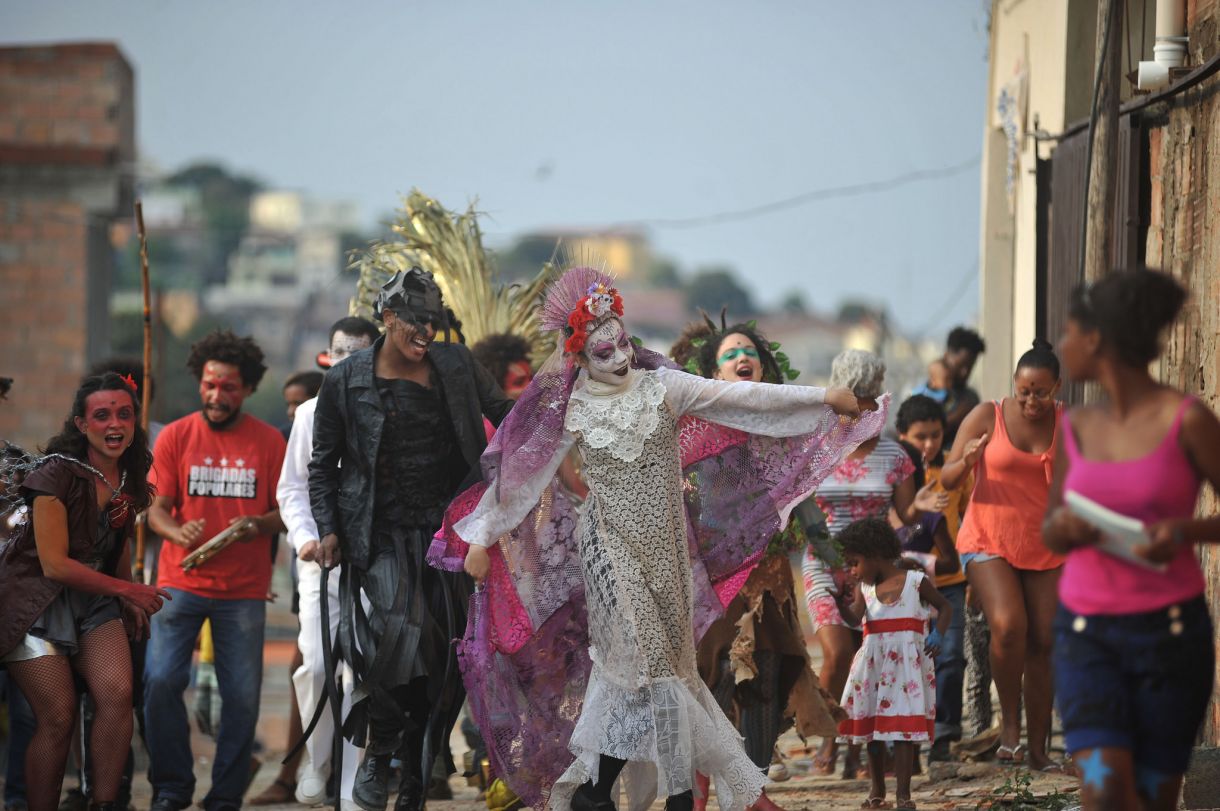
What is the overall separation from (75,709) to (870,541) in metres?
3.85

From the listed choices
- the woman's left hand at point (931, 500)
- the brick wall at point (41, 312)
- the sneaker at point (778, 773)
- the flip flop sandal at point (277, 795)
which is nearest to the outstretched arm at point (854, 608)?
the woman's left hand at point (931, 500)

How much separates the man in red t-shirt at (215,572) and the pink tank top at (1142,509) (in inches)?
206

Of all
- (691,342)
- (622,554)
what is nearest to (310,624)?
(622,554)

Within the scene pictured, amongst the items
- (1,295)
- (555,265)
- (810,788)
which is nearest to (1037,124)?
(555,265)

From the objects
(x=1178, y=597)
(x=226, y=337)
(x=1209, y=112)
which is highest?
(x=1209, y=112)

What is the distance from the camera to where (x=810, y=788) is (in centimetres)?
1006

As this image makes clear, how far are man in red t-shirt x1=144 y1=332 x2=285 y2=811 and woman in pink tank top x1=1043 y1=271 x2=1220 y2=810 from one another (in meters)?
5.22

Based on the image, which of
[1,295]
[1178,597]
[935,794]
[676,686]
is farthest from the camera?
A: [1,295]

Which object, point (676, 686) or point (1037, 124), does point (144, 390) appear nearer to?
point (676, 686)

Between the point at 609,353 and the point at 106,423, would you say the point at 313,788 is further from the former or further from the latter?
the point at 609,353

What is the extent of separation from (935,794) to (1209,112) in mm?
3642

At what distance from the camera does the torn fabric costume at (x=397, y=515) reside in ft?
27.0

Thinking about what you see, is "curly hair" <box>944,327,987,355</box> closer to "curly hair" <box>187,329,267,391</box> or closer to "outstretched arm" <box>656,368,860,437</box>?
"curly hair" <box>187,329,267,391</box>

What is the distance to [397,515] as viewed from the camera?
8.31 meters
